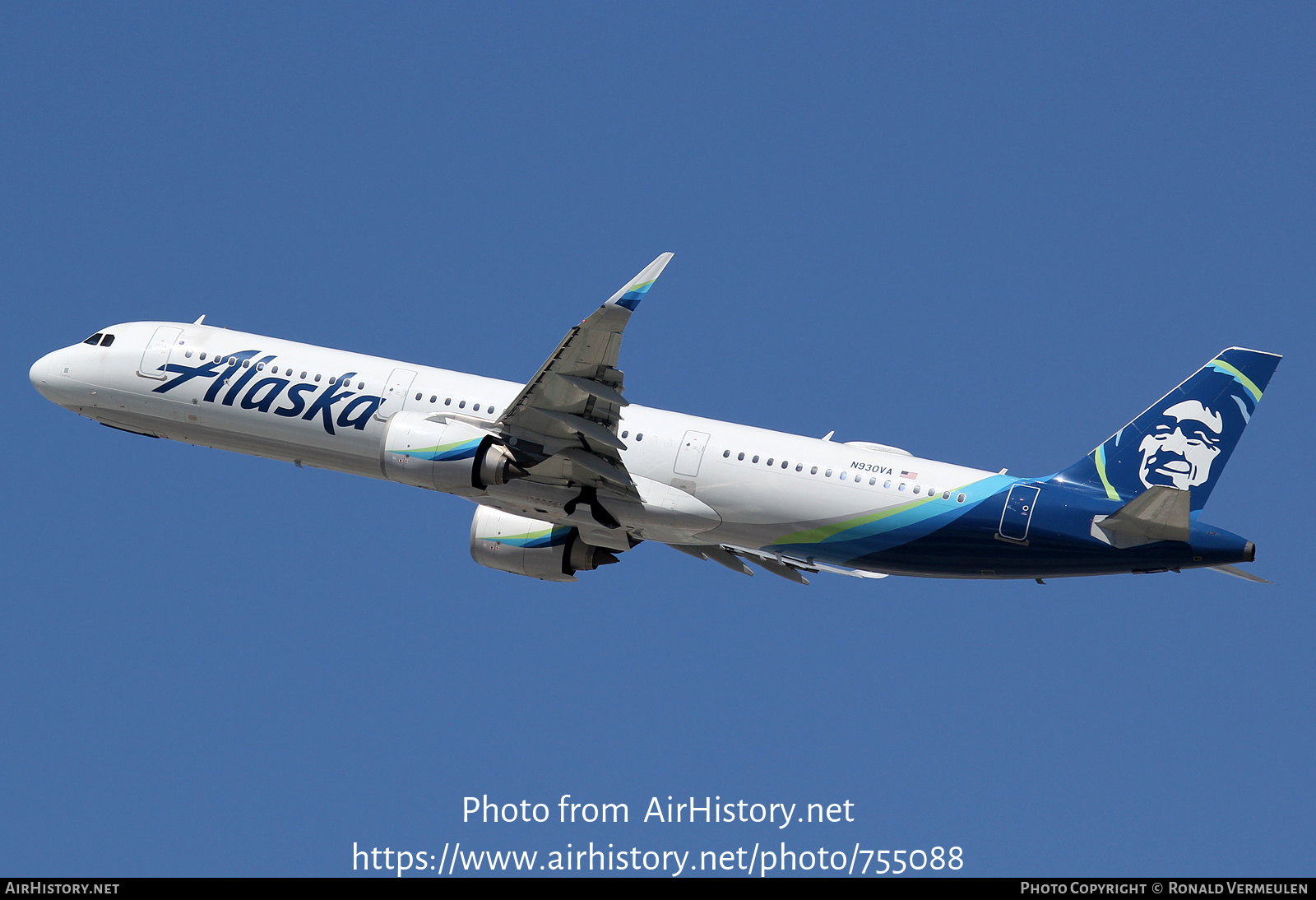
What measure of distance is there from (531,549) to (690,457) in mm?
6386

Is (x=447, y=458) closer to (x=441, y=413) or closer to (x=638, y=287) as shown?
(x=441, y=413)

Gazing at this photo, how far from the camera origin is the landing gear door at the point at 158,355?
41312 mm

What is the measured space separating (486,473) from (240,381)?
8.30 m

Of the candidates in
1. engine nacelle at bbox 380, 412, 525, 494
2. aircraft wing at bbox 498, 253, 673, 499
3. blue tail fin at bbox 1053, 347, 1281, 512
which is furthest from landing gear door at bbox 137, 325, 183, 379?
blue tail fin at bbox 1053, 347, 1281, 512

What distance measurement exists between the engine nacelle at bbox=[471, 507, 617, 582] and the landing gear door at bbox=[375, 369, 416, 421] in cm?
432

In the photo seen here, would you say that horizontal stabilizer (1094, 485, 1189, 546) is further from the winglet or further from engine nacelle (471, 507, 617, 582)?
engine nacelle (471, 507, 617, 582)

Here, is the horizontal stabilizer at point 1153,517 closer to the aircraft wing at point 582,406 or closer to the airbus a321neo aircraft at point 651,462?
the airbus a321neo aircraft at point 651,462

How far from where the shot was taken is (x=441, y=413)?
39.4m

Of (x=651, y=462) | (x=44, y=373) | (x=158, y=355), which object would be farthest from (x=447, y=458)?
(x=44, y=373)

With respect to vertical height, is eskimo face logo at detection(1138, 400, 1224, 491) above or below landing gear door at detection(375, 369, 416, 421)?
below

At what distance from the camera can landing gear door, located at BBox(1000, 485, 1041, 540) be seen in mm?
36312
